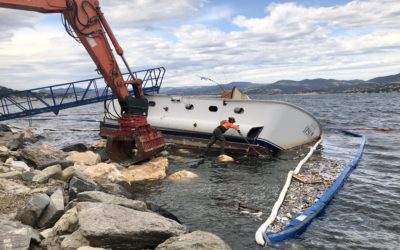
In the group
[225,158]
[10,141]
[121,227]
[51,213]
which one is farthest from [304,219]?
[10,141]

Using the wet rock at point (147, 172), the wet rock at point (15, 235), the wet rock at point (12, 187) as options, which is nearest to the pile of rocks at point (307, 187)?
the wet rock at point (147, 172)

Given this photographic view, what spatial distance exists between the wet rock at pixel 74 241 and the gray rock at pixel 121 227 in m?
0.13

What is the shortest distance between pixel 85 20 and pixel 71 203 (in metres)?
8.80

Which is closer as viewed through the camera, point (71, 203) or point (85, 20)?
point (71, 203)

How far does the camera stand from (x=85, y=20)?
14.1 m

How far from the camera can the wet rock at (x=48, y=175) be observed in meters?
8.84

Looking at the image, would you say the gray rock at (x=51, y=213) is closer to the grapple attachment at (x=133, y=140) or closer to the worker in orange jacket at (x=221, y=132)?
the grapple attachment at (x=133, y=140)

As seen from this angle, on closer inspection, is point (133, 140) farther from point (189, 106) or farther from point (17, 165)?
point (189, 106)

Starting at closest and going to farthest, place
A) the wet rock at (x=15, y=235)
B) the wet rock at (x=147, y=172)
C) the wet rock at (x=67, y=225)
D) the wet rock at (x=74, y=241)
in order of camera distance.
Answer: the wet rock at (x=15, y=235), the wet rock at (x=74, y=241), the wet rock at (x=67, y=225), the wet rock at (x=147, y=172)

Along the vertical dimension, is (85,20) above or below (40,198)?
above

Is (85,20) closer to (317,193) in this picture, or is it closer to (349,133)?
(317,193)

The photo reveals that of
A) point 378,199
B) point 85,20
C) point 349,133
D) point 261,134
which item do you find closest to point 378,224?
point 378,199

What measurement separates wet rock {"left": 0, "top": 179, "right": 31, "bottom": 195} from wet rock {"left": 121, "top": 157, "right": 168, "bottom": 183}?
13.4ft

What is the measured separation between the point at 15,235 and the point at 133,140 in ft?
27.5
